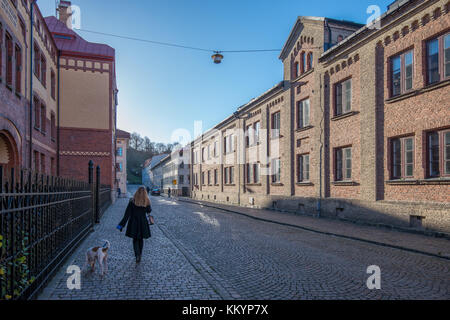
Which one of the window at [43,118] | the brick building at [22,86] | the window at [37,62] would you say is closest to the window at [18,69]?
the brick building at [22,86]

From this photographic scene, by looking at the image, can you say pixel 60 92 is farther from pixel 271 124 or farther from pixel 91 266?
pixel 91 266

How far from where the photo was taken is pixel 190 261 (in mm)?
7023

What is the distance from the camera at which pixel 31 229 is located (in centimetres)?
462

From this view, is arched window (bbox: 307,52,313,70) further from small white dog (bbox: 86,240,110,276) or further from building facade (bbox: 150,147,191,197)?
building facade (bbox: 150,147,191,197)

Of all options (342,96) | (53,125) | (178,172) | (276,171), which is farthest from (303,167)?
(178,172)

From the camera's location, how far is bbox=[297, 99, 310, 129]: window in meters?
19.0

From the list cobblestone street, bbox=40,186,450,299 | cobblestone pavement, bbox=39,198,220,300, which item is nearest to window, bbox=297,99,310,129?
cobblestone street, bbox=40,186,450,299

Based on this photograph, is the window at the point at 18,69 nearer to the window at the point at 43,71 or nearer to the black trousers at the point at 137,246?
the window at the point at 43,71

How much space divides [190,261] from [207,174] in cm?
3241

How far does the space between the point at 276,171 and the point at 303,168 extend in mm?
3396

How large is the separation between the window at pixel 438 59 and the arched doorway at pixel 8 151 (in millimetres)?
15407

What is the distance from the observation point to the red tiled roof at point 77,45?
24625mm

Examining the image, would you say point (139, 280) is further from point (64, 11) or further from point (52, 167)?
point (64, 11)
